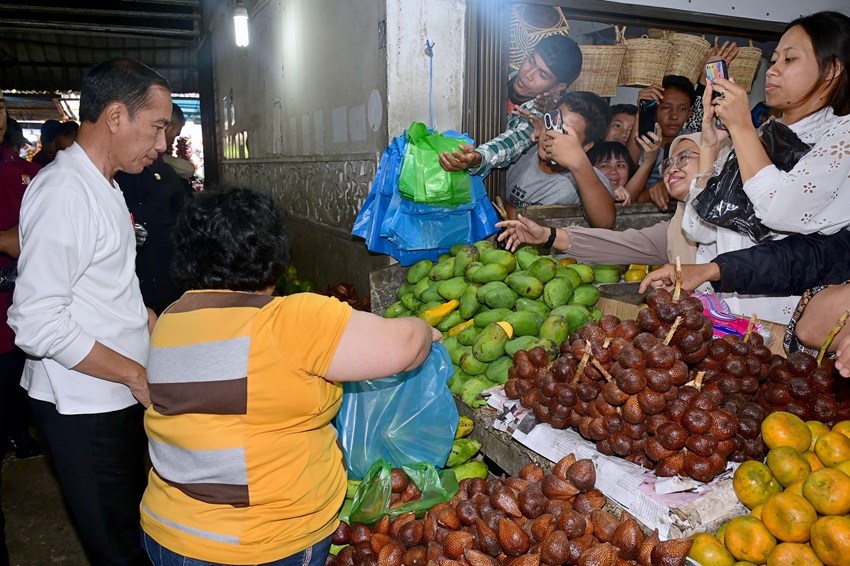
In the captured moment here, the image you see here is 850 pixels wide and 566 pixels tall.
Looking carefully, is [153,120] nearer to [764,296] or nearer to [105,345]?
[105,345]

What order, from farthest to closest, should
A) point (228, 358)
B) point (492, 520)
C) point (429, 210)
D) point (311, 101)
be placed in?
1. point (311, 101)
2. point (429, 210)
3. point (492, 520)
4. point (228, 358)

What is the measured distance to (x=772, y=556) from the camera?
138 cm

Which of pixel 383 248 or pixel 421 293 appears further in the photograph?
pixel 383 248

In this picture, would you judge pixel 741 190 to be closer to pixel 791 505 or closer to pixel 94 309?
pixel 791 505

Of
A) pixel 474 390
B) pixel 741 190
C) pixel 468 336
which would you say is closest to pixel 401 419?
pixel 474 390

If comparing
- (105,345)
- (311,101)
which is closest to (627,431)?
(105,345)

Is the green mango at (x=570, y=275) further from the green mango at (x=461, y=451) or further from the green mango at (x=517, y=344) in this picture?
the green mango at (x=461, y=451)

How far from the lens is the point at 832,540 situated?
130cm

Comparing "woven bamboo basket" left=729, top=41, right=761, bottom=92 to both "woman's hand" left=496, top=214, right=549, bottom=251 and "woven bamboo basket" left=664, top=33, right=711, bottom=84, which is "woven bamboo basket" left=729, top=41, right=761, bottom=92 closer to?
"woven bamboo basket" left=664, top=33, right=711, bottom=84

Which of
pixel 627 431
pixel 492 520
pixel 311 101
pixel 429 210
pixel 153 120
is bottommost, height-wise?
pixel 492 520

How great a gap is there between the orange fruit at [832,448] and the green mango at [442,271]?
6.53 ft

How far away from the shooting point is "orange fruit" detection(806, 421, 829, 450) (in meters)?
1.67

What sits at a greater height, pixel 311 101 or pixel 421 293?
pixel 311 101

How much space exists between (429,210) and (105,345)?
204 cm
